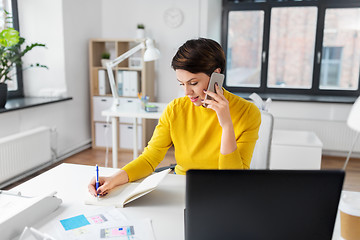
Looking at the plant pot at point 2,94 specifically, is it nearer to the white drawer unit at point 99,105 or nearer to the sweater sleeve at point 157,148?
the white drawer unit at point 99,105

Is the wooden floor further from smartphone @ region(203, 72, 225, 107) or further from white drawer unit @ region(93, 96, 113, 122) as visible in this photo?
smartphone @ region(203, 72, 225, 107)

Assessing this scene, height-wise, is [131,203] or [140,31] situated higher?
[140,31]

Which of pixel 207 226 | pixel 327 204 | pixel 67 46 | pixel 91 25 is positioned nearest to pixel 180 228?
pixel 207 226

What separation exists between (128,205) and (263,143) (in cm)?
88

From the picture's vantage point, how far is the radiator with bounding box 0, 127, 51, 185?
299 cm

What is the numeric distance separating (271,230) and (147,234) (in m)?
0.43

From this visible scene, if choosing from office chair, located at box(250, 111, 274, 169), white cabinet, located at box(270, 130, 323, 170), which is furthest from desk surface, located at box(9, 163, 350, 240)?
white cabinet, located at box(270, 130, 323, 170)

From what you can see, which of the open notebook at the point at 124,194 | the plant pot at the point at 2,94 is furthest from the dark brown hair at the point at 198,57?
the plant pot at the point at 2,94

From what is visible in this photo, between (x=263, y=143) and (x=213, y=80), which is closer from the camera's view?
(x=213, y=80)

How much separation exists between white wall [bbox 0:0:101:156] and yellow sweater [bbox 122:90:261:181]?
2.39 meters

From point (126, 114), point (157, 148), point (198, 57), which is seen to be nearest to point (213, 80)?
point (198, 57)

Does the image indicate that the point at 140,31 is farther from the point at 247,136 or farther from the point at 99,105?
the point at 247,136

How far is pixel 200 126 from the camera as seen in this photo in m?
1.54

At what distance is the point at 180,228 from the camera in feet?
3.58
